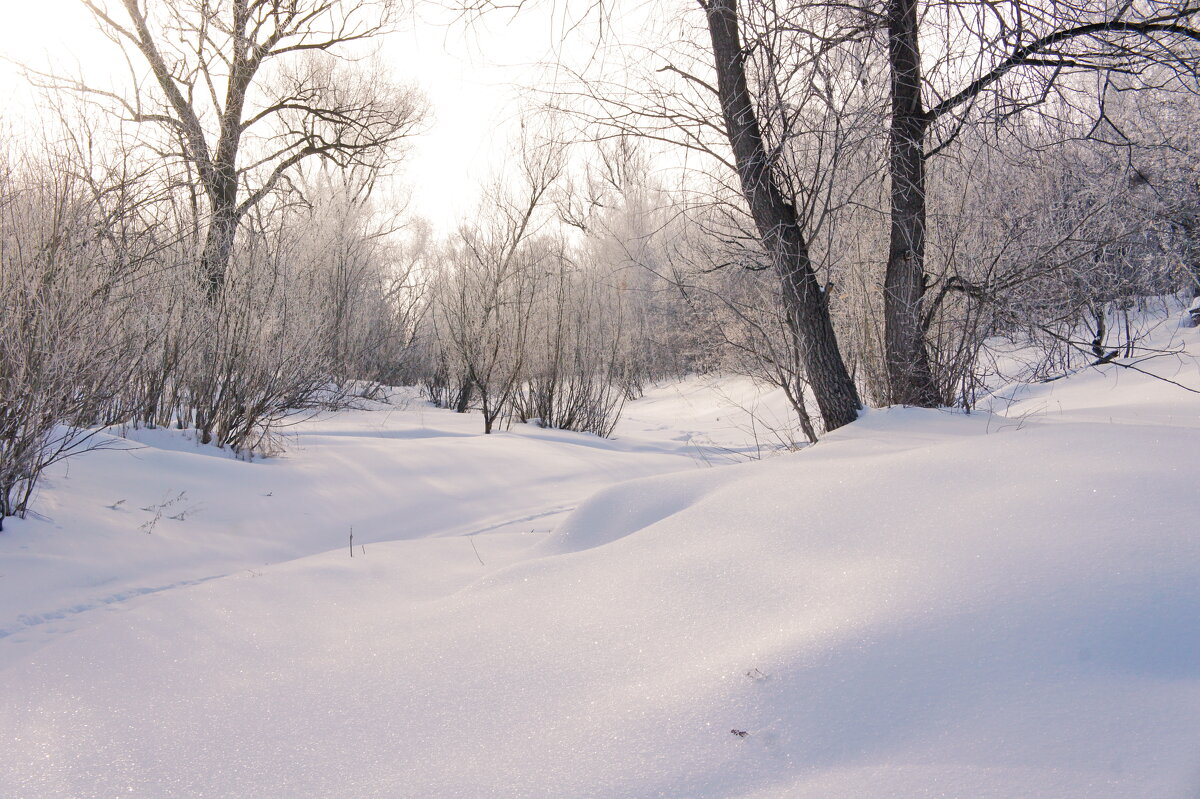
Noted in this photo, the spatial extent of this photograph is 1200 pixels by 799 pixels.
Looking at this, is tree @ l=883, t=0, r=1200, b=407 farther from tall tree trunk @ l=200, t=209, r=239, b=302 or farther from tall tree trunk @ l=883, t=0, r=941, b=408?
tall tree trunk @ l=200, t=209, r=239, b=302

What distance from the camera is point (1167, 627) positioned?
1.35 metres

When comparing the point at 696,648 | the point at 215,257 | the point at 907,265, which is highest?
the point at 215,257

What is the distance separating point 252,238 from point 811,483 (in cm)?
562

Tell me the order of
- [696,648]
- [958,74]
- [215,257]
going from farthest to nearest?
[215,257], [958,74], [696,648]

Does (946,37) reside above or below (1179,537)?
above

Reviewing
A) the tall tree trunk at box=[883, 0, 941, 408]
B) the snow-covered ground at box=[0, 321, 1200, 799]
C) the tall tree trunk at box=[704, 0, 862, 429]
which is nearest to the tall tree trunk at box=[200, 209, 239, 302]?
the snow-covered ground at box=[0, 321, 1200, 799]

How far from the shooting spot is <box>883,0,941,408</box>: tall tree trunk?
4.23 meters

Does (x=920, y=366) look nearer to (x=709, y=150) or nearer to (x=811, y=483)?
(x=709, y=150)

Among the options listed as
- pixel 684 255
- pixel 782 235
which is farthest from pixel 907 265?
pixel 684 255

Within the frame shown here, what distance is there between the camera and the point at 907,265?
456 cm

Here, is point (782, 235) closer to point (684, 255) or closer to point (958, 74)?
point (958, 74)

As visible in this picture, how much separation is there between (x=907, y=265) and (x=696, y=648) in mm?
3691

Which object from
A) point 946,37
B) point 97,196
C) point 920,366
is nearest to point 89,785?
point 97,196

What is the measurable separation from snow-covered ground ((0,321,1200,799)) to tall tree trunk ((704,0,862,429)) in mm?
1290
